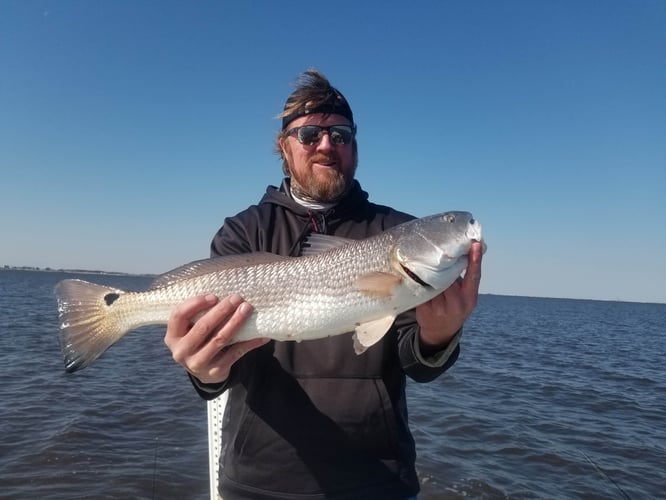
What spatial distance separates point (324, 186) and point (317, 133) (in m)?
0.55

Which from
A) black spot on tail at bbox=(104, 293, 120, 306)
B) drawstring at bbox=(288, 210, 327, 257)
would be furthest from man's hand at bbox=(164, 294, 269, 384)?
drawstring at bbox=(288, 210, 327, 257)

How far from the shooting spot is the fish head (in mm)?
3602

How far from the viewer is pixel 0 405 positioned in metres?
12.7

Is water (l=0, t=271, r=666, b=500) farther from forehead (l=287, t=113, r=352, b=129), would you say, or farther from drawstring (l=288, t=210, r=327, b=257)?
forehead (l=287, t=113, r=352, b=129)

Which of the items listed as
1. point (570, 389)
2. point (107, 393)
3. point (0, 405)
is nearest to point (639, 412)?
point (570, 389)

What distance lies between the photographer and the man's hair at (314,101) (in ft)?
15.4

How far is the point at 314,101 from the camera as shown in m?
4.71

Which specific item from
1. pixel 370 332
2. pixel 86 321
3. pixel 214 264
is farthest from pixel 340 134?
pixel 86 321

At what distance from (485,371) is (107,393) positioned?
606 inches

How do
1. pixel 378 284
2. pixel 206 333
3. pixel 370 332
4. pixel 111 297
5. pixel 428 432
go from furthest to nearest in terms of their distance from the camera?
pixel 428 432 → pixel 111 297 → pixel 378 284 → pixel 370 332 → pixel 206 333

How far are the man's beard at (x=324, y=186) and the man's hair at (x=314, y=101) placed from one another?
0.53 m

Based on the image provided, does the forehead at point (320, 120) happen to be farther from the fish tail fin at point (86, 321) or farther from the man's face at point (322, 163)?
the fish tail fin at point (86, 321)

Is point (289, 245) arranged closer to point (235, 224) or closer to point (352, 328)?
point (235, 224)

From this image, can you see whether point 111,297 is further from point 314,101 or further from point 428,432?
point 428,432
